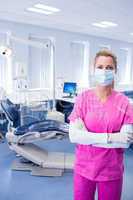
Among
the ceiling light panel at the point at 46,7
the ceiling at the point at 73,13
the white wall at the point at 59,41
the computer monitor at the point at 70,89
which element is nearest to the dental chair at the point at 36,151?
the ceiling at the point at 73,13

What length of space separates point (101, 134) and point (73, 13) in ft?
13.2

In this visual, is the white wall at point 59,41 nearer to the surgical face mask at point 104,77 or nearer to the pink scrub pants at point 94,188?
the surgical face mask at point 104,77

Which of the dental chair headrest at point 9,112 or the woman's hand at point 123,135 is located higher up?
the woman's hand at point 123,135

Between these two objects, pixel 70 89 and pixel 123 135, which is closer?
pixel 123 135

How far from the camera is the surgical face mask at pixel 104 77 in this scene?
60.1 inches

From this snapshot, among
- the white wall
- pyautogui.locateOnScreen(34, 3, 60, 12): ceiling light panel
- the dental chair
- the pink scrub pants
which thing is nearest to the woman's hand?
the pink scrub pants

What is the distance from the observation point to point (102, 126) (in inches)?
58.4

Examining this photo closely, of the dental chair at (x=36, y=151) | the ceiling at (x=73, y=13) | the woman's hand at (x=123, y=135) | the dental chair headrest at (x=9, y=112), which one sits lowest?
the dental chair at (x=36, y=151)

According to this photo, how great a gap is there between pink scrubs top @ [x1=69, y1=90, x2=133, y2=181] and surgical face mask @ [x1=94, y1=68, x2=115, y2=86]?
8cm

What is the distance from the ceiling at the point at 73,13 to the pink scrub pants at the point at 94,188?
3.17 m

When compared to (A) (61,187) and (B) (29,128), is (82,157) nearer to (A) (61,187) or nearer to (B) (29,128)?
(A) (61,187)

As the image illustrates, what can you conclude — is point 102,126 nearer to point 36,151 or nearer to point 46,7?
point 36,151

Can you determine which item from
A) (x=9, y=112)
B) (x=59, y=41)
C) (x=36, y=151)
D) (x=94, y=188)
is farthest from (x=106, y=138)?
(x=59, y=41)

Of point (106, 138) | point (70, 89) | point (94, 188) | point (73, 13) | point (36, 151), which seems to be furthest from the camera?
point (70, 89)
